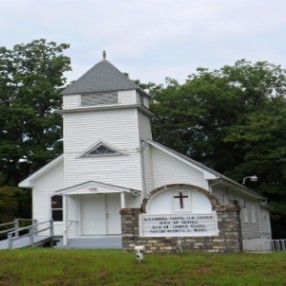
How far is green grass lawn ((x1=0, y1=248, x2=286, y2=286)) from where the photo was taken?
12320mm

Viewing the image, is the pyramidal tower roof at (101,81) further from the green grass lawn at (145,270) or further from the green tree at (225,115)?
the green grass lawn at (145,270)

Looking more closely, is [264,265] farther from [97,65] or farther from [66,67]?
[66,67]

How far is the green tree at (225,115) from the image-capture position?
36312 mm

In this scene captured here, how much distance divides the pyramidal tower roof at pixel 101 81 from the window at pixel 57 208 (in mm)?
5445

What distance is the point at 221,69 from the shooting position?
39.9m

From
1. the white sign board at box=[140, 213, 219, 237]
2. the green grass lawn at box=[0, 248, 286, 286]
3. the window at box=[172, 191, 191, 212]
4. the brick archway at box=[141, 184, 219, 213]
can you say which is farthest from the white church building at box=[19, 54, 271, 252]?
the green grass lawn at box=[0, 248, 286, 286]

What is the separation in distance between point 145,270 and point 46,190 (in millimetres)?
15370

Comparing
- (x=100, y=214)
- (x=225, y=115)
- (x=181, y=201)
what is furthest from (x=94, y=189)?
(x=225, y=115)

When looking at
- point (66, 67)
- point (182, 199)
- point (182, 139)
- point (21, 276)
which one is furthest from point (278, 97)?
point (21, 276)

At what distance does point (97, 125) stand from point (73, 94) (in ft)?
6.51

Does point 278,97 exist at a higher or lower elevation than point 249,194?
higher

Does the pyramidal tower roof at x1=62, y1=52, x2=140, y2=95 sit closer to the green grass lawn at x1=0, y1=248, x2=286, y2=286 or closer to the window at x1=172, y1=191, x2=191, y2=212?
the window at x1=172, y1=191, x2=191, y2=212

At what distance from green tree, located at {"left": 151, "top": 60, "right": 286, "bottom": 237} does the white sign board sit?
62.2 ft

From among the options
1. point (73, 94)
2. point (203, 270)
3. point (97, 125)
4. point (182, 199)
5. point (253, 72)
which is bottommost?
point (203, 270)
